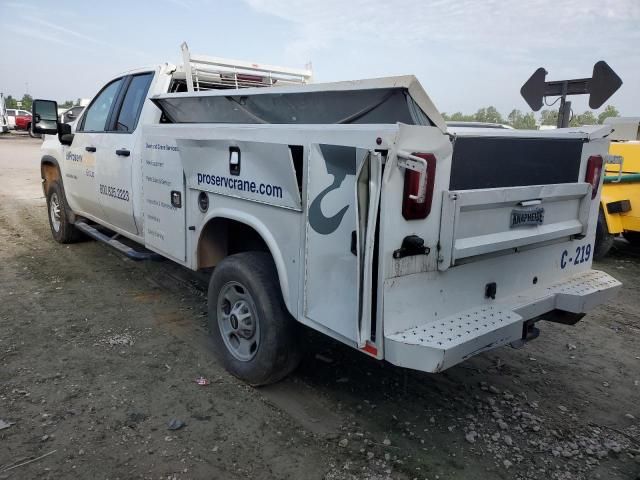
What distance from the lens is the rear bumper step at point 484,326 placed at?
2.40 metres

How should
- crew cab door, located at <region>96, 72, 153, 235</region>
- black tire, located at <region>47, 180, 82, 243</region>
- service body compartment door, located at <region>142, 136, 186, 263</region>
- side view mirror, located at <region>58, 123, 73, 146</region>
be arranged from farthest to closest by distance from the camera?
black tire, located at <region>47, 180, 82, 243</region> → side view mirror, located at <region>58, 123, 73, 146</region> → crew cab door, located at <region>96, 72, 153, 235</region> → service body compartment door, located at <region>142, 136, 186, 263</region>

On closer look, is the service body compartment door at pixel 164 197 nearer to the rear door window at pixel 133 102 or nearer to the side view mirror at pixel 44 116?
the rear door window at pixel 133 102

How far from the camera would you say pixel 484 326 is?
267 cm

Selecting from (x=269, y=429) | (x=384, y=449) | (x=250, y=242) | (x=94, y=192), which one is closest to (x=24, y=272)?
(x=94, y=192)

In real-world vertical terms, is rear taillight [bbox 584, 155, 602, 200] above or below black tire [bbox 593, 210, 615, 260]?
above

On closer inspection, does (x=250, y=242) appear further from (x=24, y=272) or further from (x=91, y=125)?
(x=24, y=272)

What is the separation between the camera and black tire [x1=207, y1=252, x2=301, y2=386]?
3.16 m

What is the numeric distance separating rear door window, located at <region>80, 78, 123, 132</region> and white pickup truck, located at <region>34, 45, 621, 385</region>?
48.0 inches

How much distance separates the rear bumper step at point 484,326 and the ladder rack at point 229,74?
3055mm

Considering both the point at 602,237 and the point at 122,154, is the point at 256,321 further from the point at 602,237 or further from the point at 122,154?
the point at 602,237

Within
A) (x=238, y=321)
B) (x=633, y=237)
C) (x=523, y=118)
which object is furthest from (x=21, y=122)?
(x=238, y=321)

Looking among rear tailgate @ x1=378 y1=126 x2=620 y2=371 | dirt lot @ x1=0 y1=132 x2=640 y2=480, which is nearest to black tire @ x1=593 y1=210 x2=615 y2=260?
dirt lot @ x1=0 y1=132 x2=640 y2=480

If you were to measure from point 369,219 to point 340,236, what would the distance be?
26cm

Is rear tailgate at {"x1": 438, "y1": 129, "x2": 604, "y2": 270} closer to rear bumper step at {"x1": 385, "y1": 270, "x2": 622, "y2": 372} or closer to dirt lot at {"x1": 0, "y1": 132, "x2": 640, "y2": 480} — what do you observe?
rear bumper step at {"x1": 385, "y1": 270, "x2": 622, "y2": 372}
